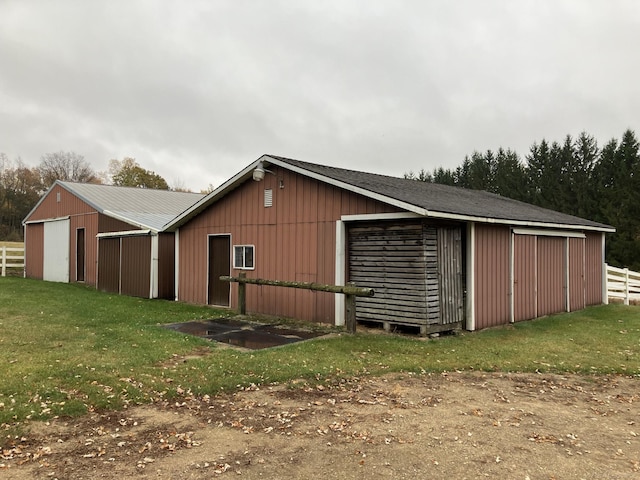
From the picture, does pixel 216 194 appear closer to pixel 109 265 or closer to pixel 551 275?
pixel 109 265

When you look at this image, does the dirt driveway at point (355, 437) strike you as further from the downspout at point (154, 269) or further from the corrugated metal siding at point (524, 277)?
the downspout at point (154, 269)

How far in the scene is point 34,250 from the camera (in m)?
24.2

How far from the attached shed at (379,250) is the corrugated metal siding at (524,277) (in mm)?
25

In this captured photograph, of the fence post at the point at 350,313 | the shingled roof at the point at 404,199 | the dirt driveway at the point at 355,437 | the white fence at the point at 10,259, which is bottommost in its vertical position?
the dirt driveway at the point at 355,437

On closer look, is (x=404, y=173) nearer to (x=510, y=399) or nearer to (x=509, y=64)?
(x=509, y=64)

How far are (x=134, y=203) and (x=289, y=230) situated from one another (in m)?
12.1

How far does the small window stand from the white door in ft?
38.7

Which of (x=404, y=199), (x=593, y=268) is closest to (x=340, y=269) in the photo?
(x=404, y=199)

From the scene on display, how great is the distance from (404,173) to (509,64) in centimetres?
5007

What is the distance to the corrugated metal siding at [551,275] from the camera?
41.4ft

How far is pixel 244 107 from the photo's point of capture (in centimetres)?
2744

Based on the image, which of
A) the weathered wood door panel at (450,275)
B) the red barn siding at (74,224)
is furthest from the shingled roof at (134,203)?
the weathered wood door panel at (450,275)

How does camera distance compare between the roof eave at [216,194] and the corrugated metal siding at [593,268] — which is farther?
the corrugated metal siding at [593,268]

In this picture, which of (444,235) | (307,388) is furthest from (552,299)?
(307,388)
